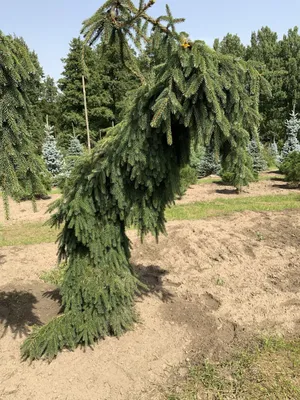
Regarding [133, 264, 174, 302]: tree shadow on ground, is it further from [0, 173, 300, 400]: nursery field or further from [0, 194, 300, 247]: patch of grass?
[0, 194, 300, 247]: patch of grass

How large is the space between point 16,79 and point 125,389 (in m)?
3.46

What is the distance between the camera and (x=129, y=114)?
3.46 meters

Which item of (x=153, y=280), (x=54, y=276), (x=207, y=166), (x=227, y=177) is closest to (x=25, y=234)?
(x=54, y=276)

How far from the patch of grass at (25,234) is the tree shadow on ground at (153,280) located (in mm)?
2920

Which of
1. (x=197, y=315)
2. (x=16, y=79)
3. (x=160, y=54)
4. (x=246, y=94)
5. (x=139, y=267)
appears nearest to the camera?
(x=16, y=79)

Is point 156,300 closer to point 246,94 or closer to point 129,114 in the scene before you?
point 129,114

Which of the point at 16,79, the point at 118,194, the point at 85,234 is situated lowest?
the point at 85,234

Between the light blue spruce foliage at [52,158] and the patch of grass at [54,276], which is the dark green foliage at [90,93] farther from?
the patch of grass at [54,276]

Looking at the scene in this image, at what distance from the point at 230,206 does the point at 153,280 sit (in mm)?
5740

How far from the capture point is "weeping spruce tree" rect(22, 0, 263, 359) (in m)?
2.91

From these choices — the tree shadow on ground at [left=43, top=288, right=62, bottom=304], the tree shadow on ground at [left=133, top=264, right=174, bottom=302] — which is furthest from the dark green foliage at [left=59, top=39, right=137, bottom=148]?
the tree shadow on ground at [left=43, top=288, right=62, bottom=304]

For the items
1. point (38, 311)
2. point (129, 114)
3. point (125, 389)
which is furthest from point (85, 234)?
point (38, 311)

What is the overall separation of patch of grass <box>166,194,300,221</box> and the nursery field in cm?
96

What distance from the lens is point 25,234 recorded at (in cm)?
930
